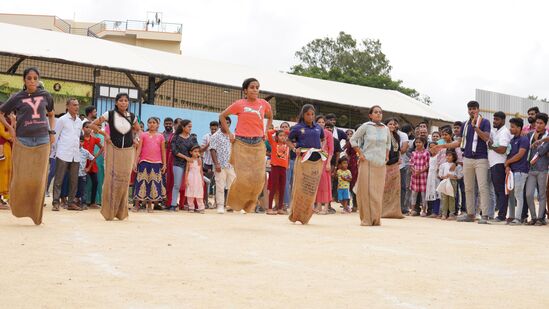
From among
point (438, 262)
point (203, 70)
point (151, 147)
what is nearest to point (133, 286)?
point (438, 262)

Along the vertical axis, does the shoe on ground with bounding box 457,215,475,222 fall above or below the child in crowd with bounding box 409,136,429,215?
below

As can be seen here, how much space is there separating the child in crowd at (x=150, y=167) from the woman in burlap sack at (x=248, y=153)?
11.7ft

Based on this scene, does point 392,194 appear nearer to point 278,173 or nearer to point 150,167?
point 278,173

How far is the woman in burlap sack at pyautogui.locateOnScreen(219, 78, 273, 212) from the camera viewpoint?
1032cm

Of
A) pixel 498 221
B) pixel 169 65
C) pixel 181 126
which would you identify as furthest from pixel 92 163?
pixel 169 65

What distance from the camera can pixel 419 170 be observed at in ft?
51.8

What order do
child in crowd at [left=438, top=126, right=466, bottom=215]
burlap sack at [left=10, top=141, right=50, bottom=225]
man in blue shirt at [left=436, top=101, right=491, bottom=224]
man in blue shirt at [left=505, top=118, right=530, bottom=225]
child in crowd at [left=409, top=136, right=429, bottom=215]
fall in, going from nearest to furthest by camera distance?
burlap sack at [left=10, top=141, right=50, bottom=225] → man in blue shirt at [left=505, top=118, right=530, bottom=225] → man in blue shirt at [left=436, top=101, right=491, bottom=224] → child in crowd at [left=438, top=126, right=466, bottom=215] → child in crowd at [left=409, top=136, right=429, bottom=215]

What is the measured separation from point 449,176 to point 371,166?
391 centimetres

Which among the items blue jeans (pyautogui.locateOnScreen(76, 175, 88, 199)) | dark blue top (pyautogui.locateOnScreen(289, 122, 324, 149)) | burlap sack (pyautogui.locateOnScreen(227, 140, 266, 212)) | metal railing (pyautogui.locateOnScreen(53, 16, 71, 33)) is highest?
metal railing (pyautogui.locateOnScreen(53, 16, 71, 33))

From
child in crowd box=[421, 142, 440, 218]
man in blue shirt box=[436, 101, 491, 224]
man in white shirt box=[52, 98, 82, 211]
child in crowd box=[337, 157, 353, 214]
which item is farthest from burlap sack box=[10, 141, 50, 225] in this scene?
child in crowd box=[421, 142, 440, 218]

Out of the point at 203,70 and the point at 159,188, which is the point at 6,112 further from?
the point at 203,70

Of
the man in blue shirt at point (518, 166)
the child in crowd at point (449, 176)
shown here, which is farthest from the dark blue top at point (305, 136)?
the child in crowd at point (449, 176)

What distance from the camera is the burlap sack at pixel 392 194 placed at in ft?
45.8

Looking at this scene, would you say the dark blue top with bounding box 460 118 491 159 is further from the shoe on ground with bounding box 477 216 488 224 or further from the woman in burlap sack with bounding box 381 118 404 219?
the woman in burlap sack with bounding box 381 118 404 219
